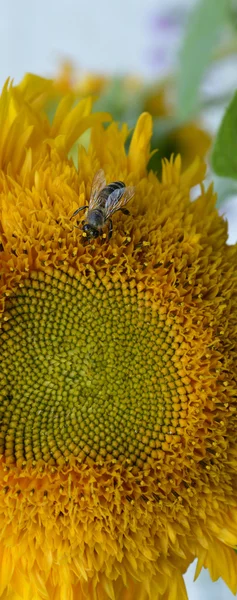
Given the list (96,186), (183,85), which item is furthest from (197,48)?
(96,186)

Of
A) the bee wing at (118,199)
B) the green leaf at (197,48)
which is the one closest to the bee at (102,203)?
the bee wing at (118,199)

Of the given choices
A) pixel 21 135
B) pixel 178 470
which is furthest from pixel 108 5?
pixel 178 470

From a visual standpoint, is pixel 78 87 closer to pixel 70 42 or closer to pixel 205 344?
pixel 205 344

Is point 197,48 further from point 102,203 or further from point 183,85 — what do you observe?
point 102,203

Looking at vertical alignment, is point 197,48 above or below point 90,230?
above

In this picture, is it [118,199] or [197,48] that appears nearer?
[118,199]

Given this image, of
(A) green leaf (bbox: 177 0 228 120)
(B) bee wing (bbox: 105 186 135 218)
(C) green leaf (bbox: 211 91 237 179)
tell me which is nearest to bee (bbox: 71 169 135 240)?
(B) bee wing (bbox: 105 186 135 218)

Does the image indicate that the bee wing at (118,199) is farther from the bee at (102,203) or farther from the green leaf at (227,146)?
the green leaf at (227,146)

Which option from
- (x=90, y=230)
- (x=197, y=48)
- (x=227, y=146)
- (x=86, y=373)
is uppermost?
(x=197, y=48)
